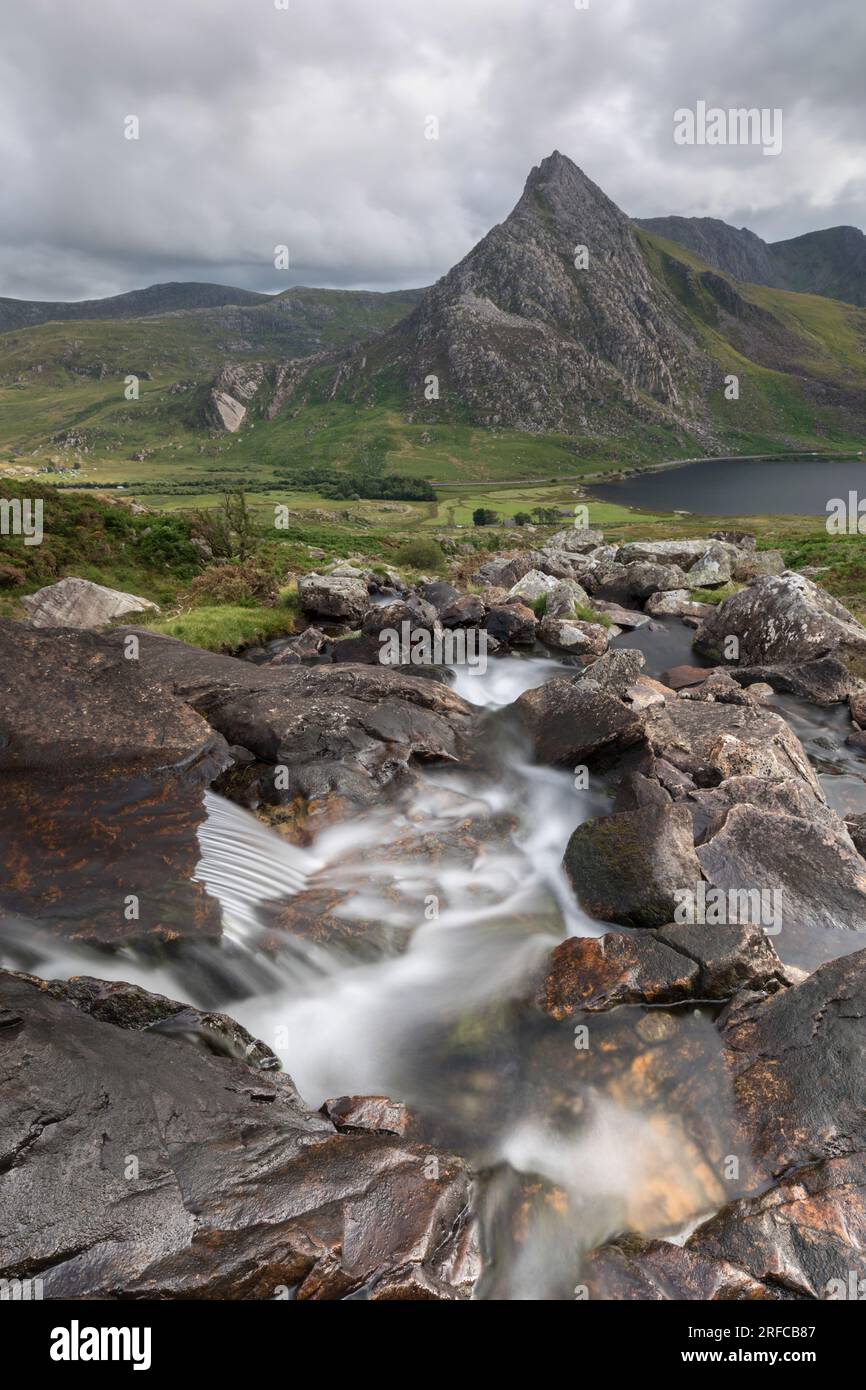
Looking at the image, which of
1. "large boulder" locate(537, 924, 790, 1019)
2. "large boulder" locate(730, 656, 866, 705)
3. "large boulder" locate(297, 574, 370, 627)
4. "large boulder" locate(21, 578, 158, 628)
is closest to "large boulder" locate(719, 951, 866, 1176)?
"large boulder" locate(537, 924, 790, 1019)

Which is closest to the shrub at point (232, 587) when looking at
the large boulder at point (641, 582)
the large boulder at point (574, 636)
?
the large boulder at point (574, 636)

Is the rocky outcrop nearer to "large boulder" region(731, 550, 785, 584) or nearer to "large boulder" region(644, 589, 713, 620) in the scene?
"large boulder" region(644, 589, 713, 620)

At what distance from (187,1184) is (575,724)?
1558 centimetres

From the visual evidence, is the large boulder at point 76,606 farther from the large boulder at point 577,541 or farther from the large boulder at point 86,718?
the large boulder at point 577,541

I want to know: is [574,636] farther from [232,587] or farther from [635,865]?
[635,865]

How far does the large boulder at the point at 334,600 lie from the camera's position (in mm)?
34906

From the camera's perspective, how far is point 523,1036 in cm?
1101

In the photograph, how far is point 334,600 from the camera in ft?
115

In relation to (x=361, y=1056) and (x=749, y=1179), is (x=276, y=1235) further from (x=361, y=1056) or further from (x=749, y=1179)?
(x=749, y=1179)

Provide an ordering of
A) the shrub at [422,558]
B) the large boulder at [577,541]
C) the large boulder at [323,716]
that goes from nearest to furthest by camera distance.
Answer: the large boulder at [323,716], the shrub at [422,558], the large boulder at [577,541]

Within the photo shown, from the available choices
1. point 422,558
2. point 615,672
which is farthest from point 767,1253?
point 422,558

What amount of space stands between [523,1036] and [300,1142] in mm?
4700

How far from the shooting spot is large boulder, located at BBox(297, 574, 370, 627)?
115ft

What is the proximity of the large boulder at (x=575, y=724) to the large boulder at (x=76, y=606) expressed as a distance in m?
22.0
